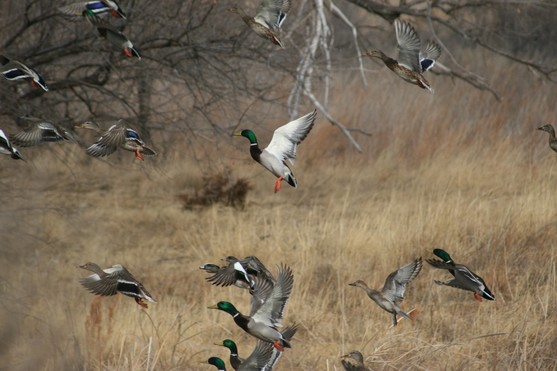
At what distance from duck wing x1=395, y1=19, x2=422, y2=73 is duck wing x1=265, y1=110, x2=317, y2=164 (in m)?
0.58

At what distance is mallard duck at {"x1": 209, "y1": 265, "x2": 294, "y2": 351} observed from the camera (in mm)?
4742

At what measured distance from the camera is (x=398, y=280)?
600cm

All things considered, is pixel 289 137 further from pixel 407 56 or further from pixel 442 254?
pixel 442 254

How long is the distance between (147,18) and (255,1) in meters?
2.00

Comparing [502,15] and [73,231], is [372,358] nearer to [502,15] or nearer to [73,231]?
[73,231]

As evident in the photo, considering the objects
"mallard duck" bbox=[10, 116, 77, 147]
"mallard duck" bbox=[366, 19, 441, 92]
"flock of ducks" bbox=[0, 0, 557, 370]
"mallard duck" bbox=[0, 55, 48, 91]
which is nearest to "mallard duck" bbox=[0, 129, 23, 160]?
"flock of ducks" bbox=[0, 0, 557, 370]

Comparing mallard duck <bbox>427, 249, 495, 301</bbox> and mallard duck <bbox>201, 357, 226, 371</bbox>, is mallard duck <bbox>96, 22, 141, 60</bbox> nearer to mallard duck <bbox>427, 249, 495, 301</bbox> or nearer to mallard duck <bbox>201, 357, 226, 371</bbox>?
mallard duck <bbox>201, 357, 226, 371</bbox>

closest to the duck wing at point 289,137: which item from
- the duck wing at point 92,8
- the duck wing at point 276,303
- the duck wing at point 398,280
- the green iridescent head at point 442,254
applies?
the duck wing at point 276,303

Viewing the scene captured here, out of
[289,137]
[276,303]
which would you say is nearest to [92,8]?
[289,137]

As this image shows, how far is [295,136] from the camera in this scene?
546 cm

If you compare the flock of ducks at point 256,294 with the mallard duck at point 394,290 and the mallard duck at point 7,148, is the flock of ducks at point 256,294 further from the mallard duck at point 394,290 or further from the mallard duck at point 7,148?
the mallard duck at point 7,148

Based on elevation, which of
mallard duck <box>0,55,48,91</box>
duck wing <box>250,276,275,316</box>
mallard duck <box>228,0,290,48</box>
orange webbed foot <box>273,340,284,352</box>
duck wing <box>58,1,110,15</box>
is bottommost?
duck wing <box>250,276,275,316</box>

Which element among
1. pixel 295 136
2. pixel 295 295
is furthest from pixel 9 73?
pixel 295 295

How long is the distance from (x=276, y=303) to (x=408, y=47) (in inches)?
62.5
